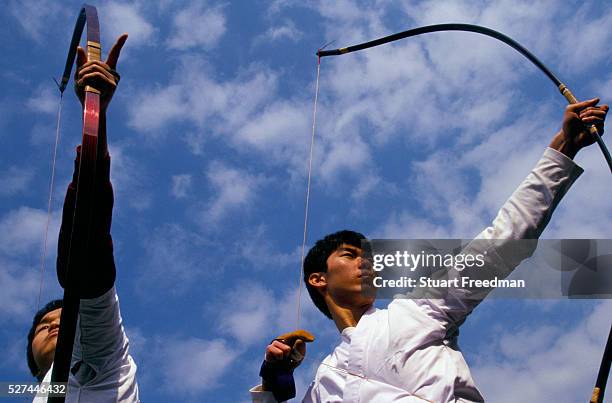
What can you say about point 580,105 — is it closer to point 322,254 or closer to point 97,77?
point 322,254

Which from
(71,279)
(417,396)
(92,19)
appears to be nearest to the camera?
(71,279)

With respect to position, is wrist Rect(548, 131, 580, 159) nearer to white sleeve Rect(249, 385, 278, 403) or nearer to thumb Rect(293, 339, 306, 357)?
thumb Rect(293, 339, 306, 357)

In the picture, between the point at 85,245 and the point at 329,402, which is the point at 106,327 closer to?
the point at 85,245

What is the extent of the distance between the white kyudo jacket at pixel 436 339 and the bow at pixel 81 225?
1.14m

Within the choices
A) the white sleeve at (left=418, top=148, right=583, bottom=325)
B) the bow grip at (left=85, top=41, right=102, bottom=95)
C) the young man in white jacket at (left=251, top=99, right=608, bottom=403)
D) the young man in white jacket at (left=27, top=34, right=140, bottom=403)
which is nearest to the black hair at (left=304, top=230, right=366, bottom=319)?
the young man in white jacket at (left=251, top=99, right=608, bottom=403)

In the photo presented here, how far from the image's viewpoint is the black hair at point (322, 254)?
4.80m

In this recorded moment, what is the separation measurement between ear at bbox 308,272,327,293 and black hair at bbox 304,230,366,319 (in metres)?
0.02

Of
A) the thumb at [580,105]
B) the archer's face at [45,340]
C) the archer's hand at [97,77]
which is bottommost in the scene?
the archer's face at [45,340]

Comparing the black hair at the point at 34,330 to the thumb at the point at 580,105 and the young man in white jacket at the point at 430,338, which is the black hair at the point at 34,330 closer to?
the young man in white jacket at the point at 430,338

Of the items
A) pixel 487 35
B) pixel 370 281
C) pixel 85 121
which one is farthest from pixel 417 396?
pixel 487 35

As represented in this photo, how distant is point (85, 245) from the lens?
3549 millimetres

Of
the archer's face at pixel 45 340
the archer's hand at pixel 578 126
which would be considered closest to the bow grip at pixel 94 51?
the archer's face at pixel 45 340

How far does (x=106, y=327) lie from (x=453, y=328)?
1690mm

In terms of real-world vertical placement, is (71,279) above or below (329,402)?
above
